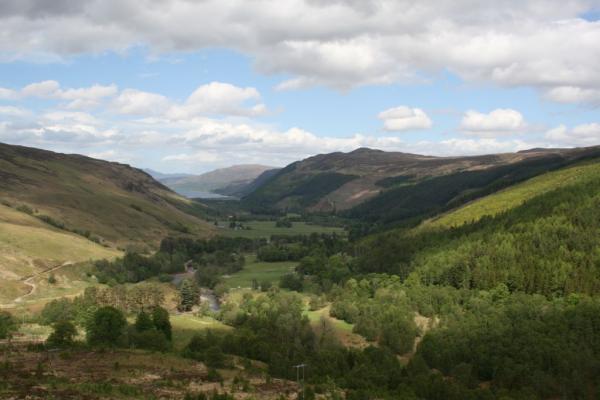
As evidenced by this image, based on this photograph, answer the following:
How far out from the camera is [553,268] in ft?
582

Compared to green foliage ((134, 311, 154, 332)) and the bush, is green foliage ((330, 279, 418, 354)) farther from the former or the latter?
green foliage ((134, 311, 154, 332))

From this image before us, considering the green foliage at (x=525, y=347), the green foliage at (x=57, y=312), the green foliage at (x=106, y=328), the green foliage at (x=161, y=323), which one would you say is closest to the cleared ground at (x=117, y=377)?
the green foliage at (x=106, y=328)

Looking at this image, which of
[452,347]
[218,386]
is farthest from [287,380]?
[452,347]

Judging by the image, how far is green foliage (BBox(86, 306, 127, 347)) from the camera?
4483 inches

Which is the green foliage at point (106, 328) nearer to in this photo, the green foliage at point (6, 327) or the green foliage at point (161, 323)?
the green foliage at point (161, 323)

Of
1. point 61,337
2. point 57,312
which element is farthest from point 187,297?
point 61,337

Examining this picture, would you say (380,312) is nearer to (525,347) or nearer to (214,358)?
(525,347)

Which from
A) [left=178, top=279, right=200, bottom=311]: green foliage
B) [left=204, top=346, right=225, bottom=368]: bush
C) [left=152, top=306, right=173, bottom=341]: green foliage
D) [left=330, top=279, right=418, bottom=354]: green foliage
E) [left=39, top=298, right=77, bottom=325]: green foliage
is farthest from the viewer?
[left=178, top=279, right=200, bottom=311]: green foliage

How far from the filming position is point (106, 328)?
115 meters

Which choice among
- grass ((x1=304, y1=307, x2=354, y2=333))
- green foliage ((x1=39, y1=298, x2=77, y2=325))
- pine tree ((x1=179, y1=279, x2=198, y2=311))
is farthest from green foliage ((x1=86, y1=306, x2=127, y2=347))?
pine tree ((x1=179, y1=279, x2=198, y2=311))

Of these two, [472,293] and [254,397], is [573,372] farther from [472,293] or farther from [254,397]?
[254,397]

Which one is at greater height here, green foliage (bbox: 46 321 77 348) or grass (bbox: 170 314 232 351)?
green foliage (bbox: 46 321 77 348)

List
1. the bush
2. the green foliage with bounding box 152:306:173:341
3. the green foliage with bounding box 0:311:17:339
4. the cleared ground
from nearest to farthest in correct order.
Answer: the cleared ground < the bush < the green foliage with bounding box 0:311:17:339 < the green foliage with bounding box 152:306:173:341

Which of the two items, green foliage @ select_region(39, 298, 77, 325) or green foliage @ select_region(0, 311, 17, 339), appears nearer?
green foliage @ select_region(0, 311, 17, 339)
